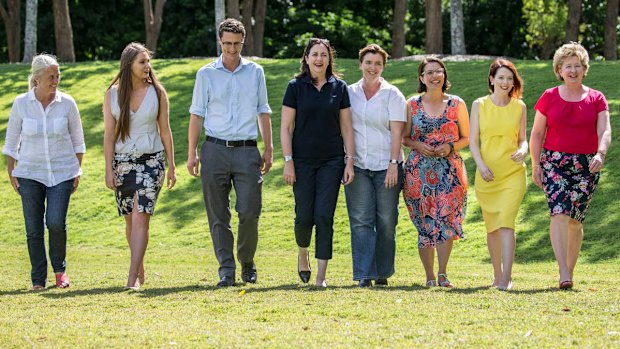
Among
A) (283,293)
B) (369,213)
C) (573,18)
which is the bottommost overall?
(283,293)

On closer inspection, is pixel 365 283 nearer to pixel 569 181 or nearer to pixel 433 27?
pixel 569 181

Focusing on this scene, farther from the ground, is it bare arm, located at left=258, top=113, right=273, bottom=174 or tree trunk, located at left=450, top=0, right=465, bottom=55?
tree trunk, located at left=450, top=0, right=465, bottom=55

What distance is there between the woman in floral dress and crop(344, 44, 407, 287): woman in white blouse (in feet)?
0.66

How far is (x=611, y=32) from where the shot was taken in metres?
33.3

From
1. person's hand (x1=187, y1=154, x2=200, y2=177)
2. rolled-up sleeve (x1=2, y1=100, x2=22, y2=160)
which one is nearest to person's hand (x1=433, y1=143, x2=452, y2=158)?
person's hand (x1=187, y1=154, x2=200, y2=177)

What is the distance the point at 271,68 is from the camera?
26.5 meters

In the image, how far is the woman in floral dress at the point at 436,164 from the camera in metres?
A: 10.1

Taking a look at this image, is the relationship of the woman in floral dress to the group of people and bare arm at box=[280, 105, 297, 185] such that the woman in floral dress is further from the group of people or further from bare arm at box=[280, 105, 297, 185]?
bare arm at box=[280, 105, 297, 185]

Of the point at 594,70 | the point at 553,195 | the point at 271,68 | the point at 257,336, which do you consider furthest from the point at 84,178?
the point at 257,336

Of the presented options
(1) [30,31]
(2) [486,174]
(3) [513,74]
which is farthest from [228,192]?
(1) [30,31]

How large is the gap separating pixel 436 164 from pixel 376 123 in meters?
0.65

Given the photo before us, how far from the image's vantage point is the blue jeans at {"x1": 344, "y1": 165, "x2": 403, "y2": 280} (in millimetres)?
10023

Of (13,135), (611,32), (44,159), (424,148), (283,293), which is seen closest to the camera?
(283,293)

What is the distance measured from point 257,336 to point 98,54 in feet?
127
